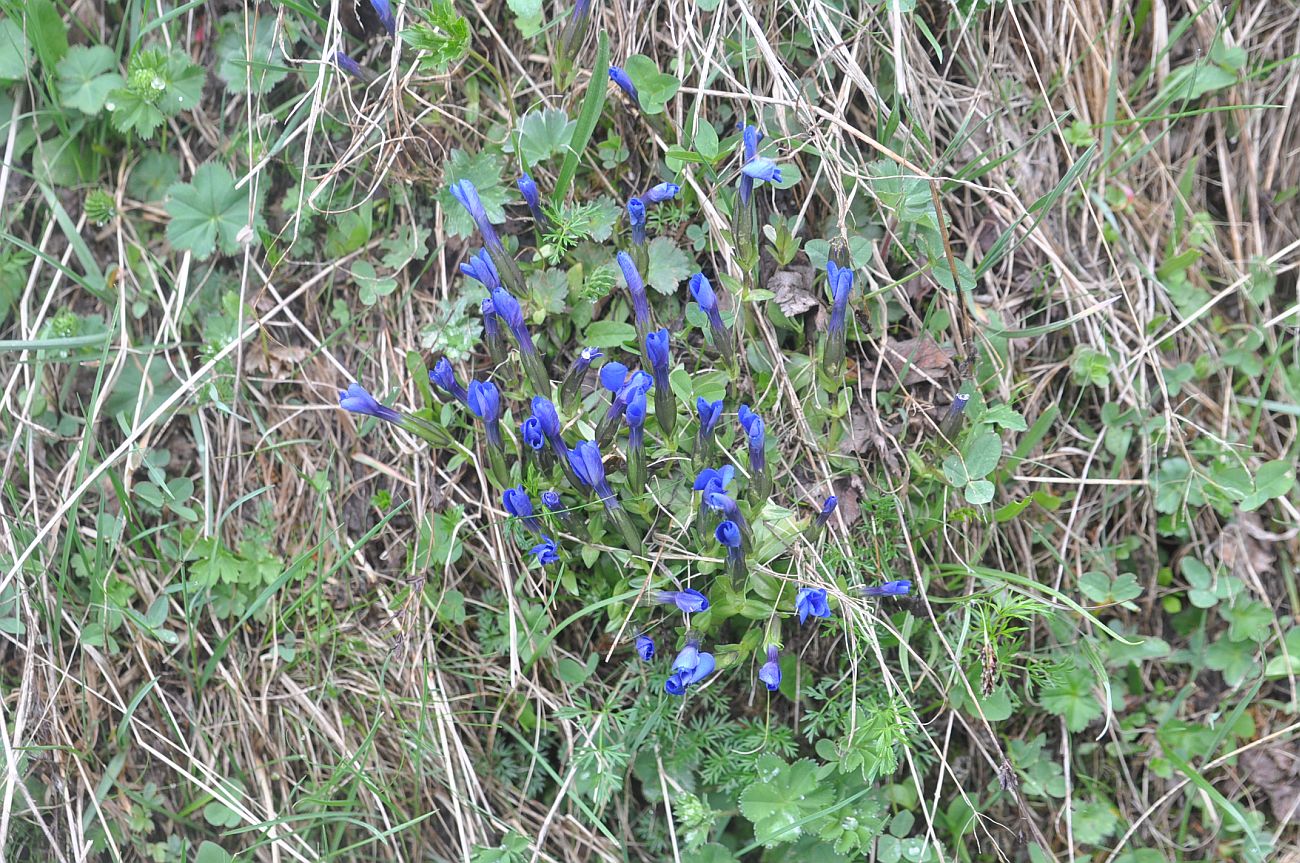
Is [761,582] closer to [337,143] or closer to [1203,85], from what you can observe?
[337,143]

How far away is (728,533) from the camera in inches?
85.1

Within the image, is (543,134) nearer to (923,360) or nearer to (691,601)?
(923,360)

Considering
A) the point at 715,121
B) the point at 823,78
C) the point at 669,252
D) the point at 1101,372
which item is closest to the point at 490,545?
the point at 669,252

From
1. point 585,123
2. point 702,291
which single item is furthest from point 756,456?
point 585,123

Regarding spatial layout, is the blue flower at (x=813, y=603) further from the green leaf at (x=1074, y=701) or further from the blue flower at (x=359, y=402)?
the blue flower at (x=359, y=402)

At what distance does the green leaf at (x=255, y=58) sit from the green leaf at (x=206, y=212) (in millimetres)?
233

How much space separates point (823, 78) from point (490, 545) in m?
1.43

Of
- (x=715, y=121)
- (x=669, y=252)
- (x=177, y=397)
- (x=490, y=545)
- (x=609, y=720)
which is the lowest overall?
(x=609, y=720)

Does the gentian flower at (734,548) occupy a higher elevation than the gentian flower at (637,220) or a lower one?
lower

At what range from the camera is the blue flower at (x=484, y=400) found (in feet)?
7.55

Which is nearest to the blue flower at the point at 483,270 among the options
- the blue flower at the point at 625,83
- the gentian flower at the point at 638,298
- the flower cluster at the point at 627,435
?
the flower cluster at the point at 627,435

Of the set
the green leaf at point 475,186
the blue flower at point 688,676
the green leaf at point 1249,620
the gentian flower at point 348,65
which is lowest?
the green leaf at point 1249,620

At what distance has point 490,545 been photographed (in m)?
2.59

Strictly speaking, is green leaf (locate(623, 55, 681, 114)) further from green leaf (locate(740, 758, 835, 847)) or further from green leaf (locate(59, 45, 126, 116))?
green leaf (locate(740, 758, 835, 847))
